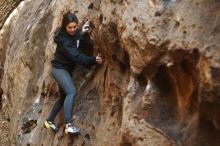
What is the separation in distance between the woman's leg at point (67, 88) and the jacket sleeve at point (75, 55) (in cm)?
27

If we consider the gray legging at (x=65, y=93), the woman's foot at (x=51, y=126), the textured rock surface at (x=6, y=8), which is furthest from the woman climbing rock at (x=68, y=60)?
the textured rock surface at (x=6, y=8)

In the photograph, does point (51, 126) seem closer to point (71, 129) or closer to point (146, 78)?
point (71, 129)

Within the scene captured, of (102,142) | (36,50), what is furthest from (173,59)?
(36,50)

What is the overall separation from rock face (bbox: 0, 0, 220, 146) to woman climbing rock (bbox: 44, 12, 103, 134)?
0.57 feet

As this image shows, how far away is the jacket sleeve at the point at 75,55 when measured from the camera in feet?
19.5

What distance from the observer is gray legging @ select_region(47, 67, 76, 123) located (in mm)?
6074

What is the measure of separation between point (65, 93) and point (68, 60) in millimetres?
420

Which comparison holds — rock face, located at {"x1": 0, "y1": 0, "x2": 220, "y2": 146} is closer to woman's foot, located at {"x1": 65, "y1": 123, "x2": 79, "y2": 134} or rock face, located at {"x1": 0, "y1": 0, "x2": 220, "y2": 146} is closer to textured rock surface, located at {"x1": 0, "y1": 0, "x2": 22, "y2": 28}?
woman's foot, located at {"x1": 65, "y1": 123, "x2": 79, "y2": 134}

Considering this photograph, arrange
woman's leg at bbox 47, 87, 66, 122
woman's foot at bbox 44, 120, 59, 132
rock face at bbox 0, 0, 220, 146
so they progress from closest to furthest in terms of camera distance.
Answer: rock face at bbox 0, 0, 220, 146 < woman's leg at bbox 47, 87, 66, 122 < woman's foot at bbox 44, 120, 59, 132

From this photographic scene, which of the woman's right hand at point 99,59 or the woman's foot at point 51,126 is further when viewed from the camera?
the woman's foot at point 51,126

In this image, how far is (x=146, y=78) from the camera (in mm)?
4984

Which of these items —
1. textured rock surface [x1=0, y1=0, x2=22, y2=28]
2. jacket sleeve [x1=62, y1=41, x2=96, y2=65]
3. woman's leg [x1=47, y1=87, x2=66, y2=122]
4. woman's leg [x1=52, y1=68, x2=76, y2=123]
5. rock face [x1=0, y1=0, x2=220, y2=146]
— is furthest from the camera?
textured rock surface [x1=0, y1=0, x2=22, y2=28]

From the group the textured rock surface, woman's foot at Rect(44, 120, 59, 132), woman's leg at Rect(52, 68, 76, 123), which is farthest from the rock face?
the textured rock surface

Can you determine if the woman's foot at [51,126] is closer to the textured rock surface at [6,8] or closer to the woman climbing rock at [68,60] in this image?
the woman climbing rock at [68,60]
